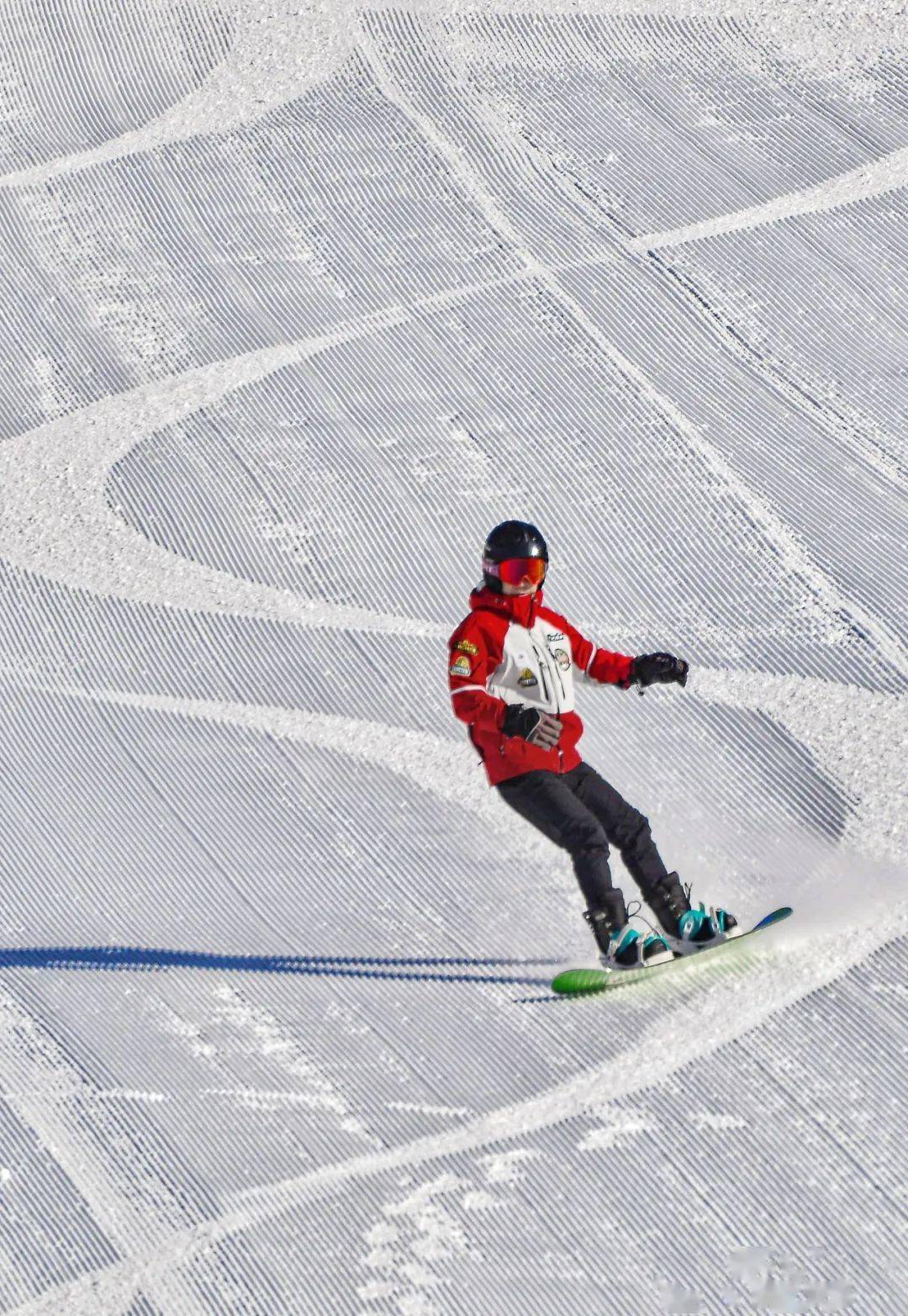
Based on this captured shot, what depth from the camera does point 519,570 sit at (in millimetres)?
4746

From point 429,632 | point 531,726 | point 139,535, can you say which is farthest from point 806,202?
point 531,726

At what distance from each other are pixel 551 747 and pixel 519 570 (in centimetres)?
46

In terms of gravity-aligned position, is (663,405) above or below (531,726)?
below

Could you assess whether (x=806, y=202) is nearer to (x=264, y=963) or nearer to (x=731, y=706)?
(x=731, y=706)

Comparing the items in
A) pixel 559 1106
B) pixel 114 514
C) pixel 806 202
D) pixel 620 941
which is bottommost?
pixel 114 514

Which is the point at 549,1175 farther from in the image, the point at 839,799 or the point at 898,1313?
the point at 839,799

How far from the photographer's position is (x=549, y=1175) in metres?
4.15

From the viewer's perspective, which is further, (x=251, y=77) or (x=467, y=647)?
(x=251, y=77)

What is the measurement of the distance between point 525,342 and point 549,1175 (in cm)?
458

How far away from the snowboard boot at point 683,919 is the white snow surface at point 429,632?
0.09m

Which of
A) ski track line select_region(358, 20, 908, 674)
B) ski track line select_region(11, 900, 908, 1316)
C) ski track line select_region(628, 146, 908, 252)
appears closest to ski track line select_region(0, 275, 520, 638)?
ski track line select_region(358, 20, 908, 674)

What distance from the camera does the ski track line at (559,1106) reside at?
3.94 metres

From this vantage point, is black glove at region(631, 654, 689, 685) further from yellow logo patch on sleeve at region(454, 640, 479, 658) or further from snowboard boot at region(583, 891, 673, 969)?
snowboard boot at region(583, 891, 673, 969)

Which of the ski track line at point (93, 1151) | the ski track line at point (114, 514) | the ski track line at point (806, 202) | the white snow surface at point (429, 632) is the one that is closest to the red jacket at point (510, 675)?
the white snow surface at point (429, 632)
